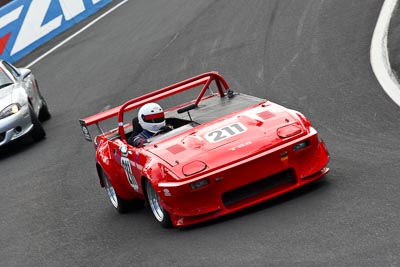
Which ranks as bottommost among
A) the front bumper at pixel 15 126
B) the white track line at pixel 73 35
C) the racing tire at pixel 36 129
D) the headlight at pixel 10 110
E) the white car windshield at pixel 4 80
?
the white track line at pixel 73 35

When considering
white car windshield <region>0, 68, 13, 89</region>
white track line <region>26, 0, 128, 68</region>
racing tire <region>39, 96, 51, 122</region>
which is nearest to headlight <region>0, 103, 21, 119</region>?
white car windshield <region>0, 68, 13, 89</region>

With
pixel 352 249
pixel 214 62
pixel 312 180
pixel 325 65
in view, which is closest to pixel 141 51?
pixel 214 62

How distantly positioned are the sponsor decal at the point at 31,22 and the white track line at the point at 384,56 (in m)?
10.4

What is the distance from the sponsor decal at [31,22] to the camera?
2407 centimetres

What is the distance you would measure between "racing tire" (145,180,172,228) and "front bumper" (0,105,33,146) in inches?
274

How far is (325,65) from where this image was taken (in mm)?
14961

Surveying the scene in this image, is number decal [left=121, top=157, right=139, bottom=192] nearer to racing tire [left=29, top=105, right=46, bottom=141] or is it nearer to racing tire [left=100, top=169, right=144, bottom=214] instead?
racing tire [left=100, top=169, right=144, bottom=214]

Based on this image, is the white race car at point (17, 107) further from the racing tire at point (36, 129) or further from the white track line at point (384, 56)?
the white track line at point (384, 56)

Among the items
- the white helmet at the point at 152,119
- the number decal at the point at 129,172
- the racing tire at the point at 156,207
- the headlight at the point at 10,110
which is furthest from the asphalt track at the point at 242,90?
the white helmet at the point at 152,119

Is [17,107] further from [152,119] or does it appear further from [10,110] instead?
[152,119]

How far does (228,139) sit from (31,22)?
17.0m

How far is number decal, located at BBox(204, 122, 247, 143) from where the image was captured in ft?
28.6

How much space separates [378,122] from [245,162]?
10.2 ft

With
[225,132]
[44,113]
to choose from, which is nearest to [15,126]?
[44,113]
